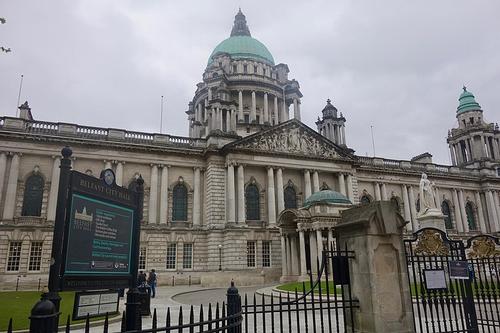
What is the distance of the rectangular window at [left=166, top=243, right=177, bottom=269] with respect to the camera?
36.8 m

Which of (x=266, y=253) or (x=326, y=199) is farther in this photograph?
(x=266, y=253)

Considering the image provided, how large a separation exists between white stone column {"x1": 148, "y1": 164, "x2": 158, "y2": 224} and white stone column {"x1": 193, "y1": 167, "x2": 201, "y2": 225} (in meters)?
3.81

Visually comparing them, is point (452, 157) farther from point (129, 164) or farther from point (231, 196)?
point (129, 164)

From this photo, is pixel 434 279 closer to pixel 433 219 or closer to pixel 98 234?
pixel 98 234

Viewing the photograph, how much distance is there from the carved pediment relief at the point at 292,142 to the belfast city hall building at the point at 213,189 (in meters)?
0.12

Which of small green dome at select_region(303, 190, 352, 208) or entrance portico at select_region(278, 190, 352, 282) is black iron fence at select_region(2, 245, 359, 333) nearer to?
entrance portico at select_region(278, 190, 352, 282)

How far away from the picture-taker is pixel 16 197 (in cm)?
3350

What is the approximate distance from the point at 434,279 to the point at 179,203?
32165 mm

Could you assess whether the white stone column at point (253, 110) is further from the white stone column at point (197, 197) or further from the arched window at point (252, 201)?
the white stone column at point (197, 197)

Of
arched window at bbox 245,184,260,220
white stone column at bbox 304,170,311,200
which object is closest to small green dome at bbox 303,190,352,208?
white stone column at bbox 304,170,311,200

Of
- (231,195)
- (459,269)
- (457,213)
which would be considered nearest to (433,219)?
(459,269)

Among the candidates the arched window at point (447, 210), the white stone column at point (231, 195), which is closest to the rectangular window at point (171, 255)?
the white stone column at point (231, 195)

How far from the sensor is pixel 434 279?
9.09 m

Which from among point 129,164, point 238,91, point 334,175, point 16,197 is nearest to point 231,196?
point 129,164
